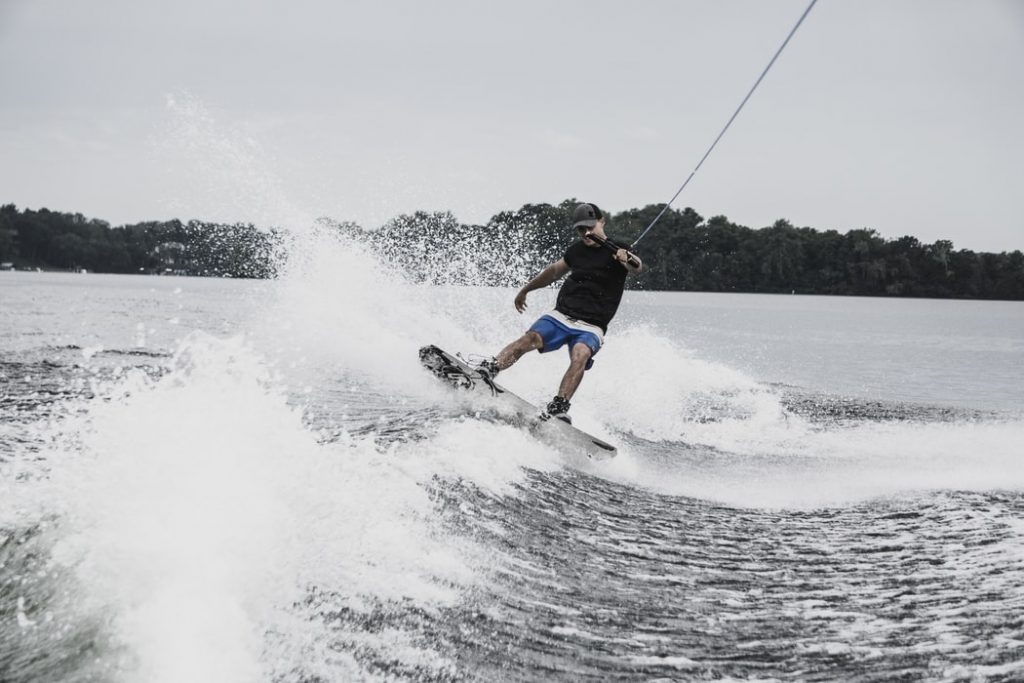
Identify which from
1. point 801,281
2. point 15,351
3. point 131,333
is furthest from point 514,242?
point 801,281

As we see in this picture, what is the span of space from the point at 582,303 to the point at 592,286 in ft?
0.70

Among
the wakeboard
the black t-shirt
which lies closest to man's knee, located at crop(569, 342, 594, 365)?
the black t-shirt

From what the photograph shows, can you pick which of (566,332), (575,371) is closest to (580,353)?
(575,371)

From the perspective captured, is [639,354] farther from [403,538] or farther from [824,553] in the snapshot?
[403,538]

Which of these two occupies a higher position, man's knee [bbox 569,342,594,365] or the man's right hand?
the man's right hand

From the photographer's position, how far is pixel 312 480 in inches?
190

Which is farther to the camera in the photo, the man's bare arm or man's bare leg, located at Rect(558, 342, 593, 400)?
the man's bare arm

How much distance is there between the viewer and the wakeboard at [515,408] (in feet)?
26.1

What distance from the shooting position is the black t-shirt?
338 inches

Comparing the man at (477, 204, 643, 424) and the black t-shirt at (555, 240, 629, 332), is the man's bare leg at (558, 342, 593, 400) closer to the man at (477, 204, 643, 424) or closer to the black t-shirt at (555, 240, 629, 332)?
the man at (477, 204, 643, 424)

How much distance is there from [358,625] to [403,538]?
957 millimetres

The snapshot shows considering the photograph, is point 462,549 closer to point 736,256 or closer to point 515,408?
point 515,408

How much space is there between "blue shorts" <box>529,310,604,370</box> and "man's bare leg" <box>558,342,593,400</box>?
77 millimetres

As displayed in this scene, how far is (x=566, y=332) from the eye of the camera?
28.2 feet
